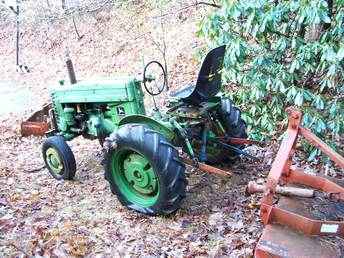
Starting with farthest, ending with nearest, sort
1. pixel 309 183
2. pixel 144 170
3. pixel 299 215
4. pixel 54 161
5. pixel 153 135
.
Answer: pixel 54 161, pixel 144 170, pixel 153 135, pixel 309 183, pixel 299 215

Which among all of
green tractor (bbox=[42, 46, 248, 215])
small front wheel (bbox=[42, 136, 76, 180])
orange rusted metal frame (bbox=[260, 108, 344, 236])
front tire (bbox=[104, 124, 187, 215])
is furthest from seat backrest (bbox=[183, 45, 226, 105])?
small front wheel (bbox=[42, 136, 76, 180])

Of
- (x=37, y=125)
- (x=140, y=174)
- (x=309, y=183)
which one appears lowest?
(x=37, y=125)

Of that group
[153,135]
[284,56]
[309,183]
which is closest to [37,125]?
[153,135]

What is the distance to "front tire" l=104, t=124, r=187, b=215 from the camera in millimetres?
3752

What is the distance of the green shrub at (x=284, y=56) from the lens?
15.3ft

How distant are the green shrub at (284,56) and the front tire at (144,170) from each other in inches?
70.3

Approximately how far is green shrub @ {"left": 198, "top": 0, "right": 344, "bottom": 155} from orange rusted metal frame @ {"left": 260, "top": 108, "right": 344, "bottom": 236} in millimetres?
1648

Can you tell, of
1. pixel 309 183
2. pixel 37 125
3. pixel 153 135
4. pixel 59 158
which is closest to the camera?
pixel 309 183

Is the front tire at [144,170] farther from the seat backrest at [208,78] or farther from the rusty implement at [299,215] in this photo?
the rusty implement at [299,215]

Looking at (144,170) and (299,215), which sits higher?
(299,215)

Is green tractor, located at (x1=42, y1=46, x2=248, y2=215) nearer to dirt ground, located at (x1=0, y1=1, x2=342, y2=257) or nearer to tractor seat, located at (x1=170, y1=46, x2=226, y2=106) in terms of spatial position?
tractor seat, located at (x1=170, y1=46, x2=226, y2=106)

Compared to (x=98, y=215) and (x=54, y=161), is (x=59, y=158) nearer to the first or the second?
(x=54, y=161)

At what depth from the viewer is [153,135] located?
12.4 feet

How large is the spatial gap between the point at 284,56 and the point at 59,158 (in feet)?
9.24
